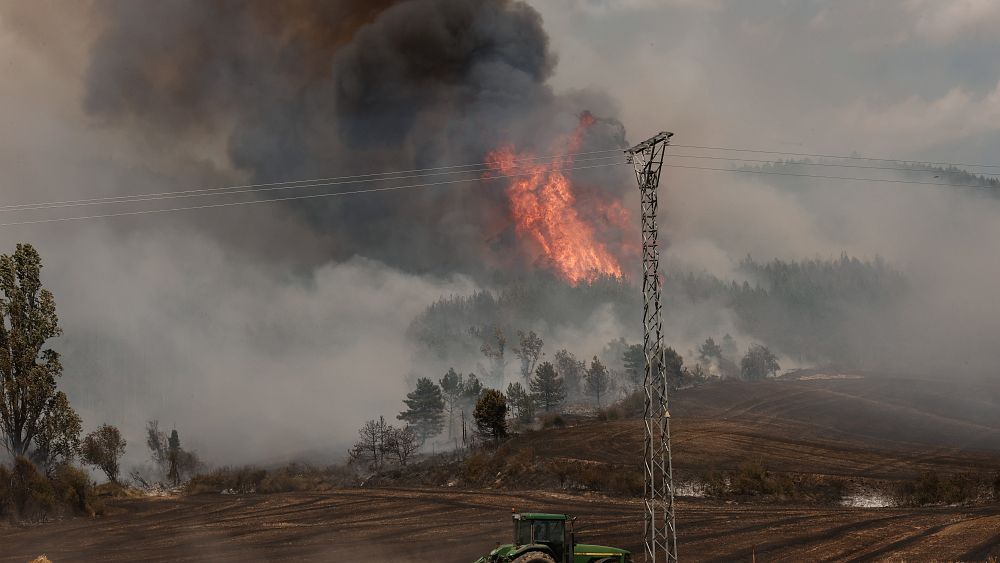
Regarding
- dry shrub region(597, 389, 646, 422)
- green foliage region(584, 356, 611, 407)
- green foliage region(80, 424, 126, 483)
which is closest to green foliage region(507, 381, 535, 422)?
dry shrub region(597, 389, 646, 422)

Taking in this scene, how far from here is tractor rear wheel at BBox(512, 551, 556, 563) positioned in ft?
73.1

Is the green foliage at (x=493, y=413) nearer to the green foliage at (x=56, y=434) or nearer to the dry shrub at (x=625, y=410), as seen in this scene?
the dry shrub at (x=625, y=410)

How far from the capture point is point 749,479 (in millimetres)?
58344

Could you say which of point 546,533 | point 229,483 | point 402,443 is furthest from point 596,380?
point 546,533

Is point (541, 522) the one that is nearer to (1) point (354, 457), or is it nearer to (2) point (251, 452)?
(1) point (354, 457)

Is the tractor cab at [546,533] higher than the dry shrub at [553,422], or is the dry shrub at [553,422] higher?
the dry shrub at [553,422]

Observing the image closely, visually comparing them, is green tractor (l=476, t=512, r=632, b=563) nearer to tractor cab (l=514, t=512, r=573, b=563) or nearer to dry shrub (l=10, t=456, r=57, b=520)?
tractor cab (l=514, t=512, r=573, b=563)

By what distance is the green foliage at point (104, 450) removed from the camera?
99.9 metres

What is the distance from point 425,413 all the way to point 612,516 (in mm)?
83116

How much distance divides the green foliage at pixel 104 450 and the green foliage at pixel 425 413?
146 ft

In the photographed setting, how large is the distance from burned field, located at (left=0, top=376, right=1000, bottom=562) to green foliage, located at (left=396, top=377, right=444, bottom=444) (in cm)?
3549

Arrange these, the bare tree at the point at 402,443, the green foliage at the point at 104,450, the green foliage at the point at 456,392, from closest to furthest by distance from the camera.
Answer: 1. the green foliage at the point at 104,450
2. the bare tree at the point at 402,443
3. the green foliage at the point at 456,392

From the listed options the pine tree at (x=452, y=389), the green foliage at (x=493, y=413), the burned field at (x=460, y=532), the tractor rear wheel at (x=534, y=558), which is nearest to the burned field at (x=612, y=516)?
the burned field at (x=460, y=532)

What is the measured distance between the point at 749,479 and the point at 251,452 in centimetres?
11640
